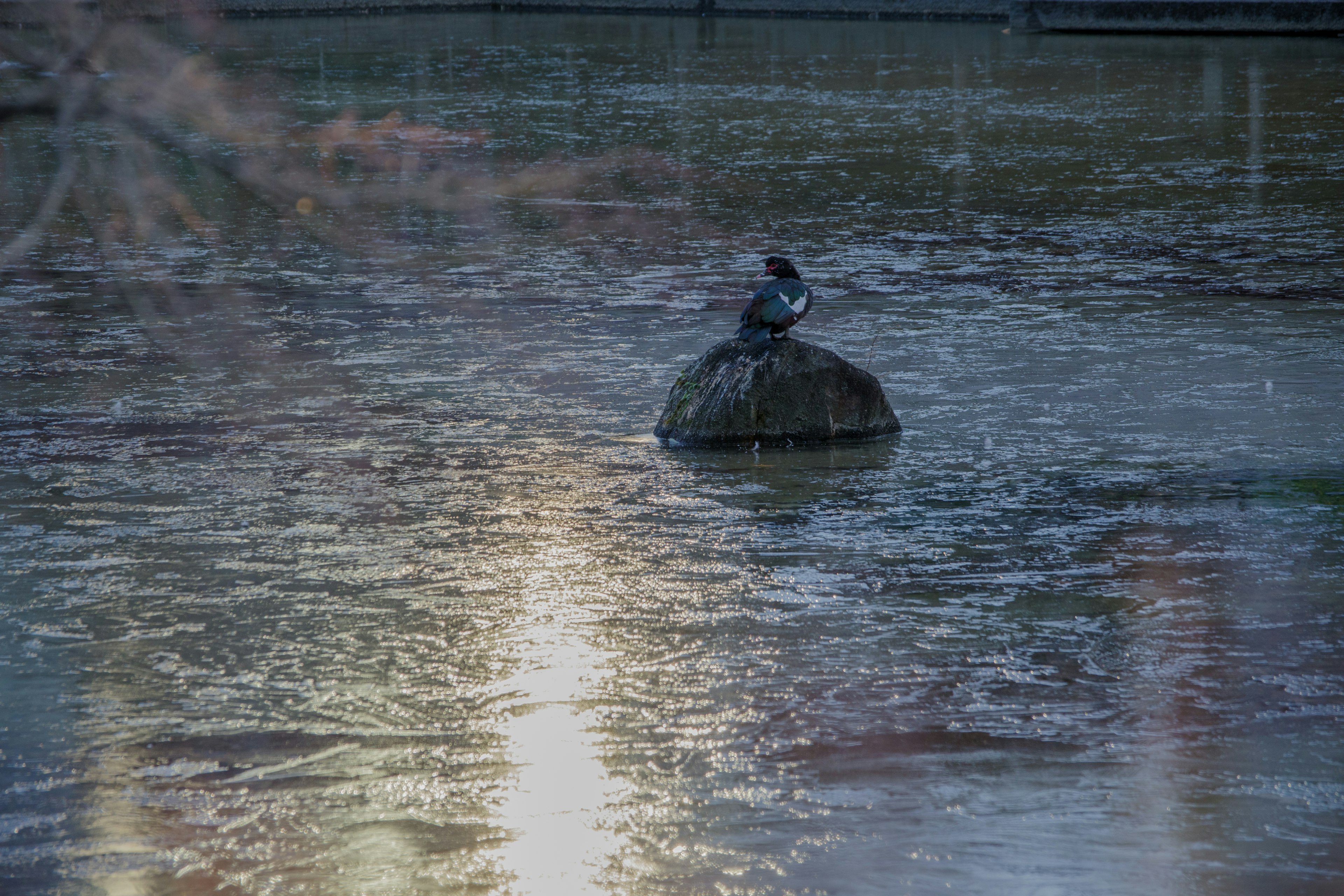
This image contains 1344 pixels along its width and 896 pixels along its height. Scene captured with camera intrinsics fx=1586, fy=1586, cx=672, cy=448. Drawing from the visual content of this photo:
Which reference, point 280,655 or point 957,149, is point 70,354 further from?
point 957,149

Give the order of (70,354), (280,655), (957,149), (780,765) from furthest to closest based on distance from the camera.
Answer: (957,149) → (70,354) → (280,655) → (780,765)

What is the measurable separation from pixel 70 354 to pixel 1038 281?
20.6ft

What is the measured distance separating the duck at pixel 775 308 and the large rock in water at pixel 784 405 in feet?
0.20

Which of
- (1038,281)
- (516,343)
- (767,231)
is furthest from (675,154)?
(516,343)

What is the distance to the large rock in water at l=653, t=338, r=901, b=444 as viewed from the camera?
7.43 m

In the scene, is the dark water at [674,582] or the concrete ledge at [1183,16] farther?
the concrete ledge at [1183,16]

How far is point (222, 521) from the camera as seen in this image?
6250 mm

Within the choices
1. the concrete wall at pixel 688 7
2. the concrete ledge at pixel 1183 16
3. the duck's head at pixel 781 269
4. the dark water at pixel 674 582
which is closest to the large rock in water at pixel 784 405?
the dark water at pixel 674 582

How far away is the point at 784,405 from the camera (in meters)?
7.45

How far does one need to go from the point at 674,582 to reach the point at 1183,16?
28.3 meters

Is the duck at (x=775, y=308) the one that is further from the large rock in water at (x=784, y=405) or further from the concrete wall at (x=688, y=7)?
the concrete wall at (x=688, y=7)

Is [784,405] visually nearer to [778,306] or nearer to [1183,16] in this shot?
[778,306]

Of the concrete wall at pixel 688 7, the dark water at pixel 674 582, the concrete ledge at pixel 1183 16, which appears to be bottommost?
the dark water at pixel 674 582

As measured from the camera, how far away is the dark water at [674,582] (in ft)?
12.6
